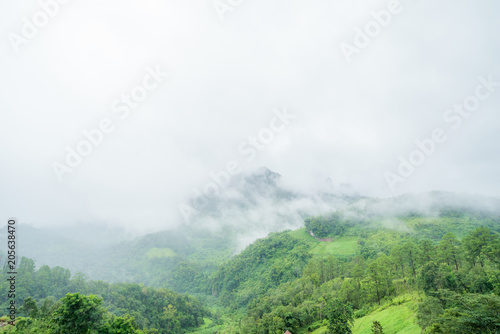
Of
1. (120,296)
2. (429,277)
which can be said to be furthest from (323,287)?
(120,296)

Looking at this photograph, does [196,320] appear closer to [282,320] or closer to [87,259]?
[282,320]

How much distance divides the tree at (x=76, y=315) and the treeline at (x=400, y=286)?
3052cm

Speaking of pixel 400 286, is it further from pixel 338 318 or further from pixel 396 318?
pixel 338 318

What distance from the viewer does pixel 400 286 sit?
47.8m

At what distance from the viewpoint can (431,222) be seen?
105938 mm

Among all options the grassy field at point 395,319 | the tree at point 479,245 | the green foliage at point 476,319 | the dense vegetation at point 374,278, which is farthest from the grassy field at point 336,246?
the green foliage at point 476,319

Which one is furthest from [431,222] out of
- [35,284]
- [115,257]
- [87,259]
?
[87,259]

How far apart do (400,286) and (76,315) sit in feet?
186

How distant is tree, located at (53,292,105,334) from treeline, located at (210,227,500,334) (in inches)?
1202

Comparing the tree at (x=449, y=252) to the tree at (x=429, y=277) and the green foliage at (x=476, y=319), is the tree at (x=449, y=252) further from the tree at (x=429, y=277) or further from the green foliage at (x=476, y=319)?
the green foliage at (x=476, y=319)

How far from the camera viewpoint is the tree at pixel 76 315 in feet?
85.9

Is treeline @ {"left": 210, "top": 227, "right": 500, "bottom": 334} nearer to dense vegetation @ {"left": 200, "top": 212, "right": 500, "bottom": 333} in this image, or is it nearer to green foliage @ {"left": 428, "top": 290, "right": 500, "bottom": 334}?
green foliage @ {"left": 428, "top": 290, "right": 500, "bottom": 334}

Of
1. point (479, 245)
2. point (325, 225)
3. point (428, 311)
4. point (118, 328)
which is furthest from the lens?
point (325, 225)

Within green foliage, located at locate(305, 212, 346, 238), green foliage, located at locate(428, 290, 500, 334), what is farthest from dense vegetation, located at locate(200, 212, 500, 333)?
green foliage, located at locate(305, 212, 346, 238)
